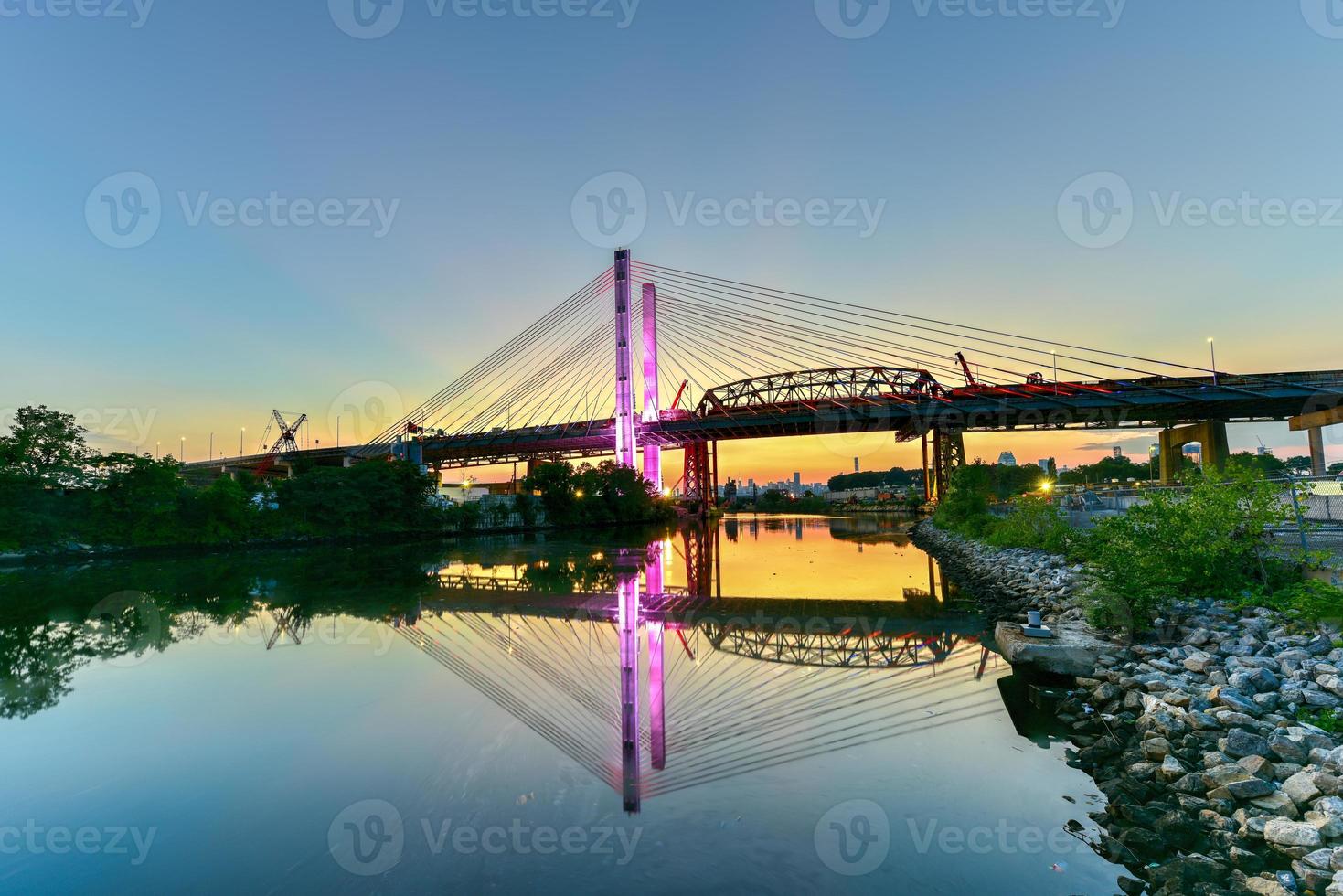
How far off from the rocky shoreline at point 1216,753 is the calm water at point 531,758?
449 mm

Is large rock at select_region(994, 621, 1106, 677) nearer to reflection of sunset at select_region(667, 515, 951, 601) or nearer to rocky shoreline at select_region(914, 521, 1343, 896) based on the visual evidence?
rocky shoreline at select_region(914, 521, 1343, 896)

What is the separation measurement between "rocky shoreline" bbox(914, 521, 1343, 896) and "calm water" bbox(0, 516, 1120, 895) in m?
0.45

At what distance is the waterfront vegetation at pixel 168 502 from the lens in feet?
105

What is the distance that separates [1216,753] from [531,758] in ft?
21.6

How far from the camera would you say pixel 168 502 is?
35.5m

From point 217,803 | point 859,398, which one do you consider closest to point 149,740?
point 217,803

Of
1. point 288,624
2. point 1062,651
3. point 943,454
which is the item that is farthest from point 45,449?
point 943,454

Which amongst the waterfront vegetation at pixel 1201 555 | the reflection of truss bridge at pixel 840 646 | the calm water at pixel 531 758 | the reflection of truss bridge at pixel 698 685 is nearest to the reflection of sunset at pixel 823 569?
the calm water at pixel 531 758

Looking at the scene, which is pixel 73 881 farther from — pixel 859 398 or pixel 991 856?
pixel 859 398

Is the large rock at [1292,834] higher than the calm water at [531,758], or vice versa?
the large rock at [1292,834]

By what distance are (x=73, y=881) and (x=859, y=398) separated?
53.3 m

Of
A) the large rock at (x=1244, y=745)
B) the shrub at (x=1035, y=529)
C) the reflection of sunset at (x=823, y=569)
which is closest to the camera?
the large rock at (x=1244, y=745)

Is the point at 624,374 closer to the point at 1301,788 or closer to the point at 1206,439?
the point at 1206,439

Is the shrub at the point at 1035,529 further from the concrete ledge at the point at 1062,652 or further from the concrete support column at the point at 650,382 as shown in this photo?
the concrete support column at the point at 650,382
